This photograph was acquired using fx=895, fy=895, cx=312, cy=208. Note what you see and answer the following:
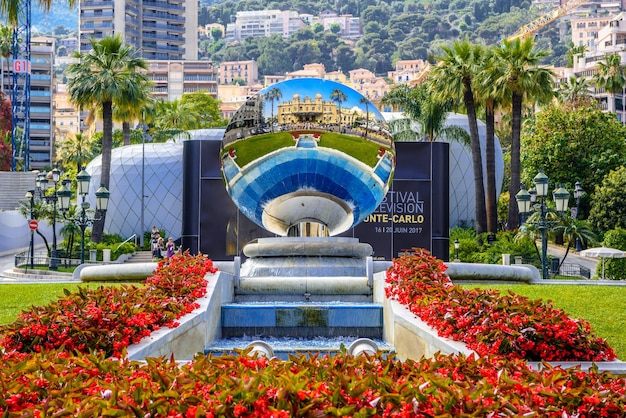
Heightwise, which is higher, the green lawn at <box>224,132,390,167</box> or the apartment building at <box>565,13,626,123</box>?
the apartment building at <box>565,13,626,123</box>

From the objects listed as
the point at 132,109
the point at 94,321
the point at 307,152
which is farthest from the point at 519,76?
the point at 94,321

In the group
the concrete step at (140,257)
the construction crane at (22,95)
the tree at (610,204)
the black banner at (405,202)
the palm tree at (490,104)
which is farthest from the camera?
the construction crane at (22,95)

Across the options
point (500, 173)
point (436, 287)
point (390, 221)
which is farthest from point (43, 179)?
point (500, 173)

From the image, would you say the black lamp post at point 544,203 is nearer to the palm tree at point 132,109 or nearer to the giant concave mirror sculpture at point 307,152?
the giant concave mirror sculpture at point 307,152

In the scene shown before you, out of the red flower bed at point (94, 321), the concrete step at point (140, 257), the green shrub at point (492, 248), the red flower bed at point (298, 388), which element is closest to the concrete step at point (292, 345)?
the red flower bed at point (94, 321)

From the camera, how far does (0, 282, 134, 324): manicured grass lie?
15.0 metres

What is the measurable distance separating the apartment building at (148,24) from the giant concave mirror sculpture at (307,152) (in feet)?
472

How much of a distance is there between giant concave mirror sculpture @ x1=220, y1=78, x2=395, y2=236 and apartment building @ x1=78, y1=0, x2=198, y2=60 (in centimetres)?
14398

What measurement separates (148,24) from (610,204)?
12684cm

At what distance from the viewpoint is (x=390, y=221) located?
30.3 metres

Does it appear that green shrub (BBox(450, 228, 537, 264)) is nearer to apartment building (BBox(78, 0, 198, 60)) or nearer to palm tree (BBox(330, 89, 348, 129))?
palm tree (BBox(330, 89, 348, 129))

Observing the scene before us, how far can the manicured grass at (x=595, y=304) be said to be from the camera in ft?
42.1

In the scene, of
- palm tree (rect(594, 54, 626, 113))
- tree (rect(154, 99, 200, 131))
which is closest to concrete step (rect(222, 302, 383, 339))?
tree (rect(154, 99, 200, 131))

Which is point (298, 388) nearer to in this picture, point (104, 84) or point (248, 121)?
point (248, 121)
